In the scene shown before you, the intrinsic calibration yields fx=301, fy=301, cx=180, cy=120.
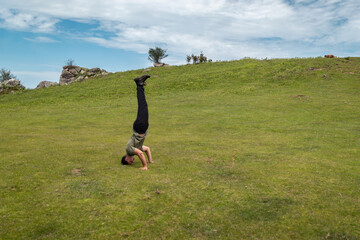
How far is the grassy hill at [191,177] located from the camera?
723cm

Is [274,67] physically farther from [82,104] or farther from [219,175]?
[219,175]

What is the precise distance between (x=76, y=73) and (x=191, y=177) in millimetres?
64498

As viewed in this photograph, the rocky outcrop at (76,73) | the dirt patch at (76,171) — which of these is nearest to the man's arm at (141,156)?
the dirt patch at (76,171)

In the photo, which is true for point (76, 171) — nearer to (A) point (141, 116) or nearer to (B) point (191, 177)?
(A) point (141, 116)

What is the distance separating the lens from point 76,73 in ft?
226

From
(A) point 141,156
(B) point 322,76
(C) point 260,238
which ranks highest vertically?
(B) point 322,76

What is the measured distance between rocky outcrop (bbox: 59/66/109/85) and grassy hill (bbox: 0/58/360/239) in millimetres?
39060

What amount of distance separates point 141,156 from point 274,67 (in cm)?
4209

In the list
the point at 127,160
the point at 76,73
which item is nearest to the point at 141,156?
the point at 127,160

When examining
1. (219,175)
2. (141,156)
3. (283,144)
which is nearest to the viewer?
(219,175)

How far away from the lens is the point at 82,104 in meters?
38.1

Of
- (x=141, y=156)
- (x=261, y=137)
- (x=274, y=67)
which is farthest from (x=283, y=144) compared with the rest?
(x=274, y=67)

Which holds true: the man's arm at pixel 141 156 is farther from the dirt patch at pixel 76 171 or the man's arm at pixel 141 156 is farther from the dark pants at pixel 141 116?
the dirt patch at pixel 76 171

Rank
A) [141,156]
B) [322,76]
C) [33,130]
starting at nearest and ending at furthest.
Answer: [141,156], [33,130], [322,76]
